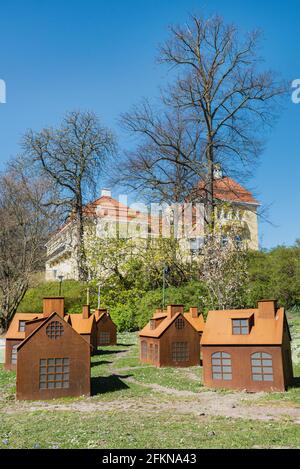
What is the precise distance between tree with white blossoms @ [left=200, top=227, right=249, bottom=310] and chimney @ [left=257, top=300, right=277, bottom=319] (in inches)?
511

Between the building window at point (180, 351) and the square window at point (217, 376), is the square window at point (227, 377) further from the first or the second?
the building window at point (180, 351)

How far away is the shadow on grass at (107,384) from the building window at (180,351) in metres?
4.01

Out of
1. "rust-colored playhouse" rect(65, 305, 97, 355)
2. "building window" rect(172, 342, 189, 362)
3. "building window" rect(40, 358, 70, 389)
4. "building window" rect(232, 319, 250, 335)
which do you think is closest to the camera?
"building window" rect(40, 358, 70, 389)

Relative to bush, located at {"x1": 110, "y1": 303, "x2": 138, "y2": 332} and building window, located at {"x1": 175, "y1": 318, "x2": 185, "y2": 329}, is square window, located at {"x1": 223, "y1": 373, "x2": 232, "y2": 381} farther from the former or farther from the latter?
bush, located at {"x1": 110, "y1": 303, "x2": 138, "y2": 332}

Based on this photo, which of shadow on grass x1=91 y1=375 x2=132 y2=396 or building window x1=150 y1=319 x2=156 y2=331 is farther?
building window x1=150 y1=319 x2=156 y2=331

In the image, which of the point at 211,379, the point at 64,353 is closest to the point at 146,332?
the point at 211,379

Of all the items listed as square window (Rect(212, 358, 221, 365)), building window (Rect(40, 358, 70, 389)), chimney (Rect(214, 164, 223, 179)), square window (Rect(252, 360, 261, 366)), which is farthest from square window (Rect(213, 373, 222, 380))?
chimney (Rect(214, 164, 223, 179))

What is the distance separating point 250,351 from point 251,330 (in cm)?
113

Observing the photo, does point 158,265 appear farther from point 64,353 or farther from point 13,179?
point 64,353

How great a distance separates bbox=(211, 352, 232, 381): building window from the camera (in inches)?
730

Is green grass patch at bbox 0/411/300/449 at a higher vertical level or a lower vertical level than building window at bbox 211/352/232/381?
lower

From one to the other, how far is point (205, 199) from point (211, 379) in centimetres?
2361

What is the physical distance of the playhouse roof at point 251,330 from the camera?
60.2 feet

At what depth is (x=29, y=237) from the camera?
131 ft
